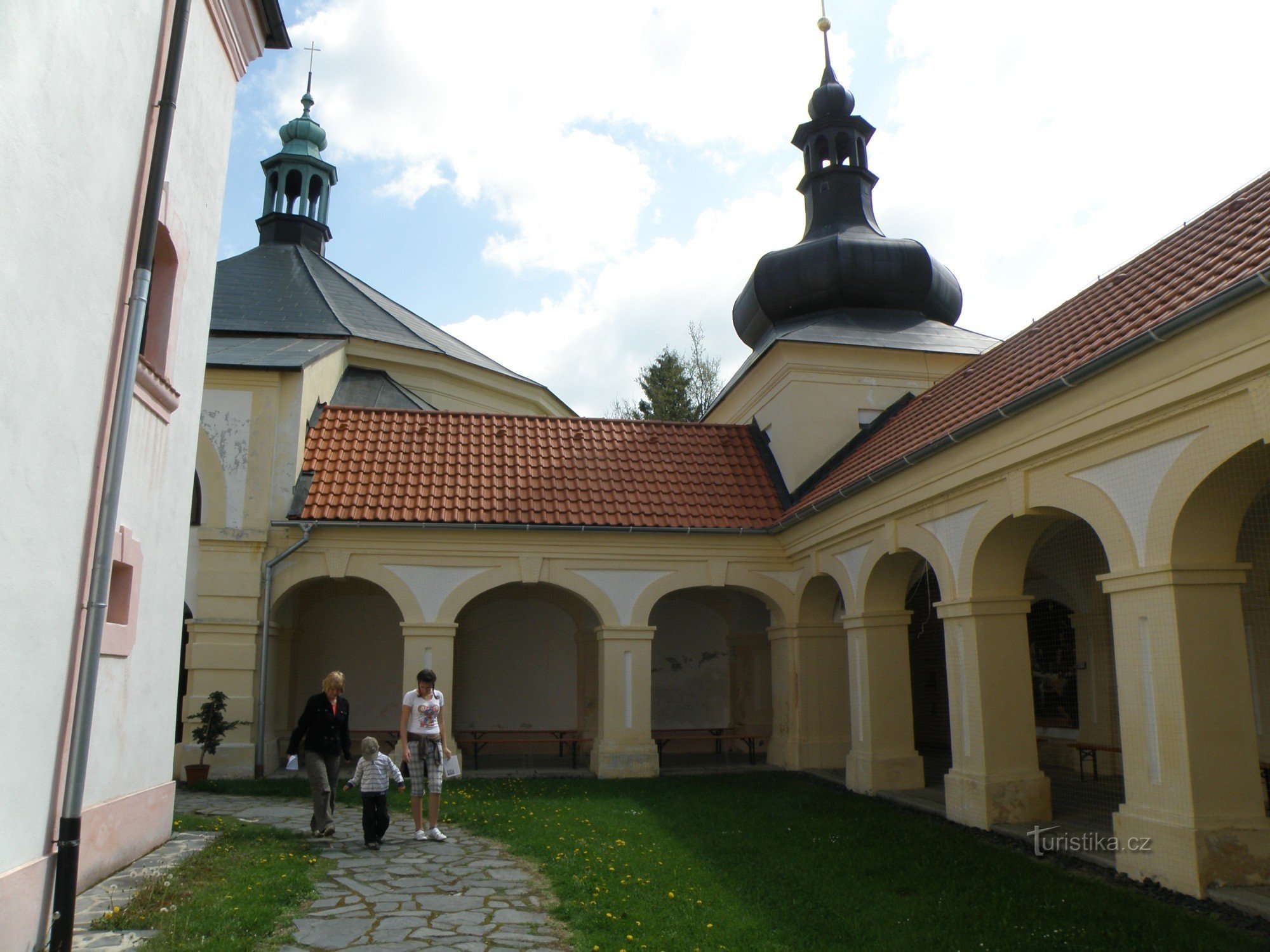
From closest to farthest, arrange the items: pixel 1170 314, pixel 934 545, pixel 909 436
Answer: pixel 1170 314
pixel 934 545
pixel 909 436

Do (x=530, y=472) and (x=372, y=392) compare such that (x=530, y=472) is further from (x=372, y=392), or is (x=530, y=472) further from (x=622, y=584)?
(x=372, y=392)

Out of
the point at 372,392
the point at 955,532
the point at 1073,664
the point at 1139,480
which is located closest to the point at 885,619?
the point at 955,532

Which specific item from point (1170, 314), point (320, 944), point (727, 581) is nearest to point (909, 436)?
point (727, 581)

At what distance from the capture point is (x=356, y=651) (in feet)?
52.6

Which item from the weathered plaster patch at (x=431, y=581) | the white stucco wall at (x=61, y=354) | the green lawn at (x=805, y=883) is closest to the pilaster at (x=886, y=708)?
the green lawn at (x=805, y=883)

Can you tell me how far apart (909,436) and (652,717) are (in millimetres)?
7651

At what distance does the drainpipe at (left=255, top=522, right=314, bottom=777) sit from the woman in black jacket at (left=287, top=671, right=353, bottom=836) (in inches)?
197

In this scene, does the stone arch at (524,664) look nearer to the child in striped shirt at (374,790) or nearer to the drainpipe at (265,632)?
the drainpipe at (265,632)

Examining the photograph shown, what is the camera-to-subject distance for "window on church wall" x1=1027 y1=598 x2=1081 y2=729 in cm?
1337

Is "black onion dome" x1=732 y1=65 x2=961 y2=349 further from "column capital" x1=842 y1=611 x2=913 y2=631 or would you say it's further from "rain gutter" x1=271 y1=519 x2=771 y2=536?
"column capital" x1=842 y1=611 x2=913 y2=631

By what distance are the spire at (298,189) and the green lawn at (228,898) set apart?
18.6 metres

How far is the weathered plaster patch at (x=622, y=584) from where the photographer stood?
1422cm

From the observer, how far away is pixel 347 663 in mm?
15992

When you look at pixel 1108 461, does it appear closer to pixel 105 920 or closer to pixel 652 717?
pixel 105 920
